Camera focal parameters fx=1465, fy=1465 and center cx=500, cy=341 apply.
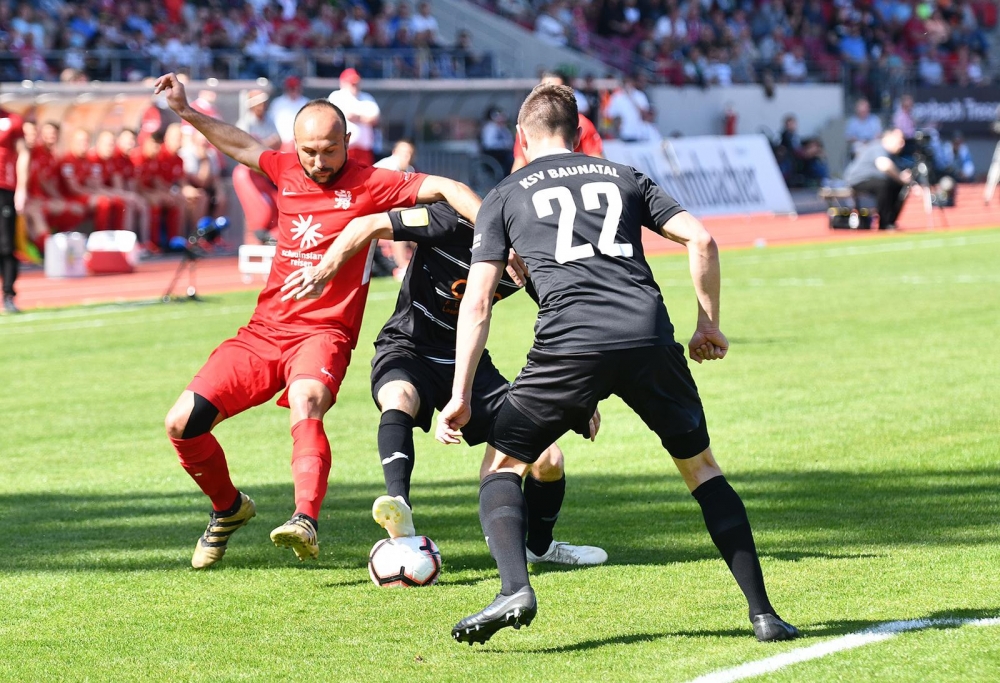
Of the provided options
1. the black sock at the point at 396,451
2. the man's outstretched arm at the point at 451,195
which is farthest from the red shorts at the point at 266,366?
the man's outstretched arm at the point at 451,195

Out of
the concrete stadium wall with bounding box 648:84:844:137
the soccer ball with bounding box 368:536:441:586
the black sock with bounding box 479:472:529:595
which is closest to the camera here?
the black sock with bounding box 479:472:529:595

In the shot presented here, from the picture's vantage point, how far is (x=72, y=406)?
36.8 ft

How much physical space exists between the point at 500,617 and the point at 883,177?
75.9ft

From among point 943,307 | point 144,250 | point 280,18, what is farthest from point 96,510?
point 280,18

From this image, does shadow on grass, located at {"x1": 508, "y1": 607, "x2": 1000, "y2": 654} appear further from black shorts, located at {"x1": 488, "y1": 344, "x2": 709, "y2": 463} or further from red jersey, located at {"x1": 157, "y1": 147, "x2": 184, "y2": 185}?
red jersey, located at {"x1": 157, "y1": 147, "x2": 184, "y2": 185}

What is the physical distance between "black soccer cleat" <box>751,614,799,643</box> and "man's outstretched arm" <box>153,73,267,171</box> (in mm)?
3282

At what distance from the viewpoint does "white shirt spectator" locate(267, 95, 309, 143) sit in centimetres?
2089

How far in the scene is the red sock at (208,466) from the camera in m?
6.28

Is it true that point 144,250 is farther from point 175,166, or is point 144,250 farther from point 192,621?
point 192,621

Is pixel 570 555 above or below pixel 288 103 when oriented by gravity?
below

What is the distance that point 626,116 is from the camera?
29328mm

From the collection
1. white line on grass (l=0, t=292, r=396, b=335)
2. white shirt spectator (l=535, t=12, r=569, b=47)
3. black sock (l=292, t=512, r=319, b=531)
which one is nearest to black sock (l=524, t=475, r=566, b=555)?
black sock (l=292, t=512, r=319, b=531)

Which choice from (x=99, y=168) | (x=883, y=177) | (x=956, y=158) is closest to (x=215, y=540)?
(x=99, y=168)

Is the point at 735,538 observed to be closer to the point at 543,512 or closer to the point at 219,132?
the point at 543,512
